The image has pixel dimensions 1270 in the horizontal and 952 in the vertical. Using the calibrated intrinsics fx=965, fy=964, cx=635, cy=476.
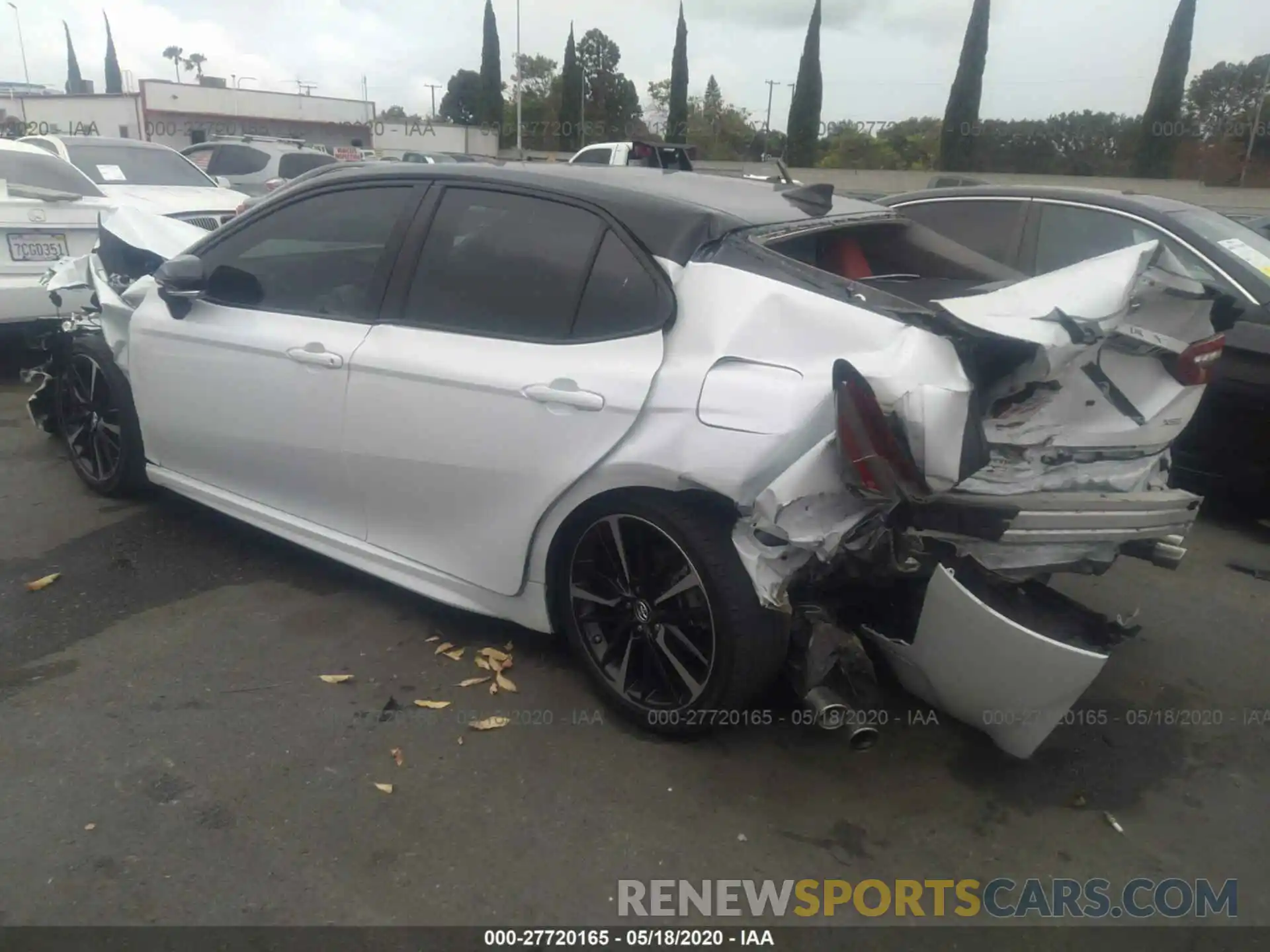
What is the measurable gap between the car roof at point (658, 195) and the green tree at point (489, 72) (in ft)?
157

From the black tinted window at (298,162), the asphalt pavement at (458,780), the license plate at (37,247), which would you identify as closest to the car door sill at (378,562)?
the asphalt pavement at (458,780)

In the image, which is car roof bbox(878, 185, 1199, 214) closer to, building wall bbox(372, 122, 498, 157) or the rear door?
the rear door

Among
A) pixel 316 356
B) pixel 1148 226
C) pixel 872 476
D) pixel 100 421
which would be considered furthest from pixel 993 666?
pixel 100 421

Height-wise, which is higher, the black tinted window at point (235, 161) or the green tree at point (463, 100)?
the green tree at point (463, 100)

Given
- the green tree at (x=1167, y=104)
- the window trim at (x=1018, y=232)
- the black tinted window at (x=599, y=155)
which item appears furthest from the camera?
the green tree at (x=1167, y=104)

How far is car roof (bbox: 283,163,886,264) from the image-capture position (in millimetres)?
2863

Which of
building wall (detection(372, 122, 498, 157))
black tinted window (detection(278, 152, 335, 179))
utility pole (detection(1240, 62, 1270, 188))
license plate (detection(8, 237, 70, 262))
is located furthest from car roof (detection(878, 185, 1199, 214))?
building wall (detection(372, 122, 498, 157))

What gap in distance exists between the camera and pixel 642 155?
13023mm

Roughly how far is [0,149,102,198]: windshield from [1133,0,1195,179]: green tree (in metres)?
30.1

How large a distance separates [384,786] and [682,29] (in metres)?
43.4

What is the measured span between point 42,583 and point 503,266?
92.7 inches

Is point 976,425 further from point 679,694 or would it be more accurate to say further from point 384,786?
point 384,786

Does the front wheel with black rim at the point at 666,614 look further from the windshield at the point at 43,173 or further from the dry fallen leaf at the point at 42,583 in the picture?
the windshield at the point at 43,173

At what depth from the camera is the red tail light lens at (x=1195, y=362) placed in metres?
2.81
